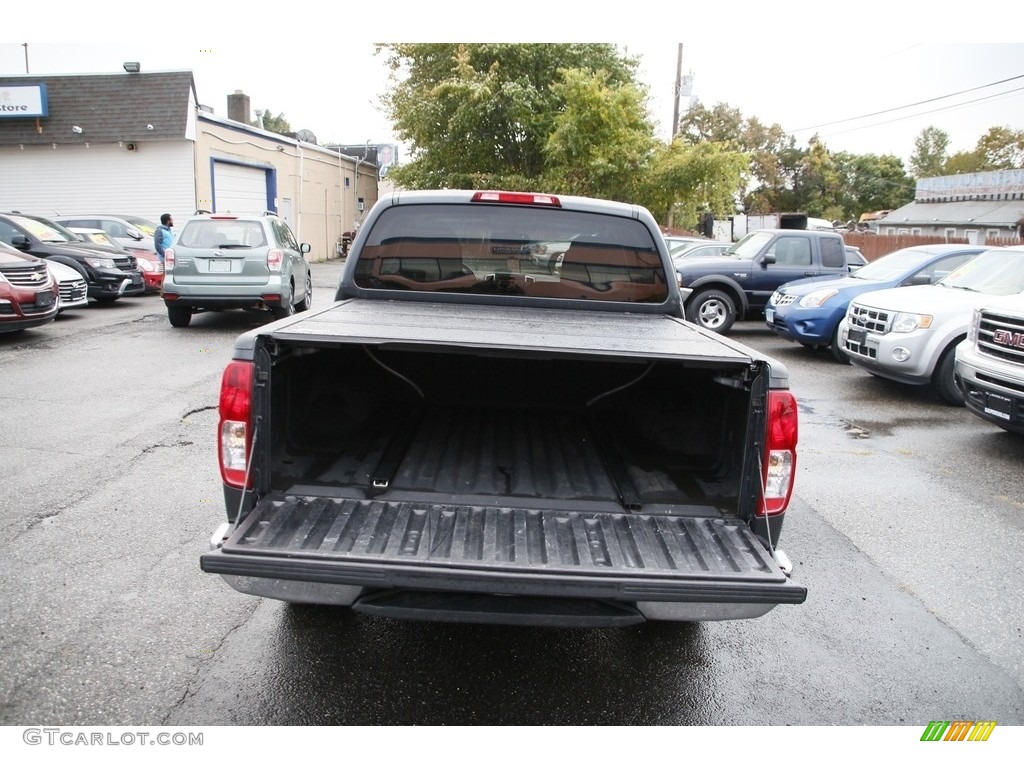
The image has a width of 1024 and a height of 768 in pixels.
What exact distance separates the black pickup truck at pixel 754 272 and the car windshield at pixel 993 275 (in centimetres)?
401

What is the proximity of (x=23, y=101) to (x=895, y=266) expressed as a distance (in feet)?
76.9

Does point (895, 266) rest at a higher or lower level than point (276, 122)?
lower

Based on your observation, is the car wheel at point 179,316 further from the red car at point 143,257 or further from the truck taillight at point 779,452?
the truck taillight at point 779,452

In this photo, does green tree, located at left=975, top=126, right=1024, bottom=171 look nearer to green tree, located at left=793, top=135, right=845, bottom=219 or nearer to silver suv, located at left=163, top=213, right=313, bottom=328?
green tree, located at left=793, top=135, right=845, bottom=219

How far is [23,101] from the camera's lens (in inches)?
878

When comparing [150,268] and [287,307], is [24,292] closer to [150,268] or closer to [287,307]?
[287,307]

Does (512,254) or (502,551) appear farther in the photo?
(512,254)

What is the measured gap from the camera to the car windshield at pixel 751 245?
45.2ft

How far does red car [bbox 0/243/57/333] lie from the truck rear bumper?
31.1 feet

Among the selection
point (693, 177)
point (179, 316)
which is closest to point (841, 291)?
point (179, 316)

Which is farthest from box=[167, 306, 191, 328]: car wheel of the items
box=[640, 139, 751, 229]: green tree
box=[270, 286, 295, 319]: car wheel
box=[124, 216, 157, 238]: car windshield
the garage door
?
box=[640, 139, 751, 229]: green tree

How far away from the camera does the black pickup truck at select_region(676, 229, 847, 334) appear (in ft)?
43.7

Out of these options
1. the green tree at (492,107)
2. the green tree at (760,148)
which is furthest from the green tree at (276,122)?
the green tree at (492,107)

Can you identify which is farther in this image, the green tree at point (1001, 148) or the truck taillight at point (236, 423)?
the green tree at point (1001, 148)
